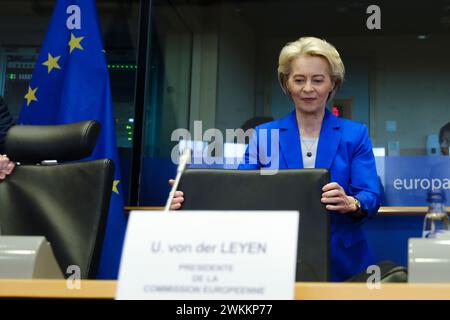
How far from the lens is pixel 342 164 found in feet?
6.00

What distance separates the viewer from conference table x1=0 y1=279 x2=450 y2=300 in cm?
75

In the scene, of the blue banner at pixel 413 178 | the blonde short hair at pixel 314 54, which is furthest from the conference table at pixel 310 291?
the blue banner at pixel 413 178

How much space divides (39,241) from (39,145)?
0.83 m

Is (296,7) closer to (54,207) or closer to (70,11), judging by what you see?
(70,11)

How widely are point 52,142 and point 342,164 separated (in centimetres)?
92

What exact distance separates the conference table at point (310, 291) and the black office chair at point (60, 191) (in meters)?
0.82

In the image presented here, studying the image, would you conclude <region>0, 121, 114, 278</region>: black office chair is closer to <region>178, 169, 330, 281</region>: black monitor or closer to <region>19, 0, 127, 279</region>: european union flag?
<region>178, 169, 330, 281</region>: black monitor

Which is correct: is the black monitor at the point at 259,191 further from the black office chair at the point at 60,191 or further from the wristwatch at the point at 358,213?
the black office chair at the point at 60,191

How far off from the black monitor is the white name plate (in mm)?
720

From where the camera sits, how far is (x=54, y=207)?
1782 mm

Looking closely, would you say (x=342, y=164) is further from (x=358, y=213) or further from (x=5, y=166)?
(x=5, y=166)

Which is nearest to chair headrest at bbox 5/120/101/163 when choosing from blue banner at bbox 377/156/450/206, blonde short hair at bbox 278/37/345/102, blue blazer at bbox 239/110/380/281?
blue blazer at bbox 239/110/380/281

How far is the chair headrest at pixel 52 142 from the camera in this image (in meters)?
1.68

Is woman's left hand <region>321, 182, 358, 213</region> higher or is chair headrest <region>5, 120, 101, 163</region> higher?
chair headrest <region>5, 120, 101, 163</region>
